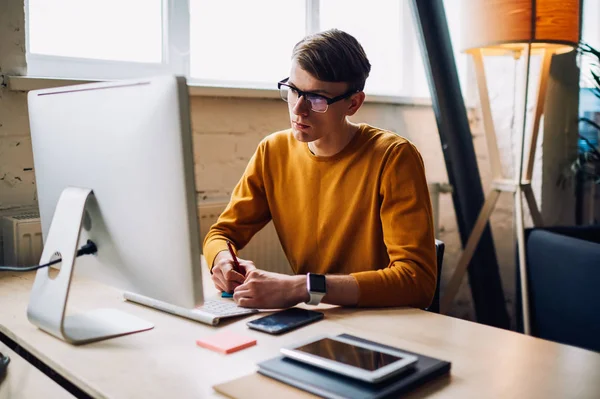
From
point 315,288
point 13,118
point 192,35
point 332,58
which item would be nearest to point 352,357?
point 315,288

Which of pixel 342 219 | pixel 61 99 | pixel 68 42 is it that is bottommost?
pixel 342 219

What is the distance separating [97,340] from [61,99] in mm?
444

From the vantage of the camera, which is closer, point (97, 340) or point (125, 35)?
point (97, 340)

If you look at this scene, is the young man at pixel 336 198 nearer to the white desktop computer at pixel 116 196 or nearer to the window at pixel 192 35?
the white desktop computer at pixel 116 196

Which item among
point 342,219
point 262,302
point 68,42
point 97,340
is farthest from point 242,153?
point 97,340

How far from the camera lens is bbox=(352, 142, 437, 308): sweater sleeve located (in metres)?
1.31

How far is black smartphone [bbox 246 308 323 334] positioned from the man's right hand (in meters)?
0.18

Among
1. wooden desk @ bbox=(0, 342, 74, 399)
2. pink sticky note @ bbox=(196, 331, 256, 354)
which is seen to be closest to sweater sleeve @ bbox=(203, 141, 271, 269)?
pink sticky note @ bbox=(196, 331, 256, 354)

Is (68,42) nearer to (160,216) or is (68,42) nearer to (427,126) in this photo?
(160,216)

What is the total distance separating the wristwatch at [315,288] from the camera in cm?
124

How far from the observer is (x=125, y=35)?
7.34ft

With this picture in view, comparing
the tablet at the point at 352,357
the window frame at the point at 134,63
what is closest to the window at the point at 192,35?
the window frame at the point at 134,63

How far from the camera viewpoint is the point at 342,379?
85cm

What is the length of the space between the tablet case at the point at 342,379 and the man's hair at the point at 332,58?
2.62 ft
